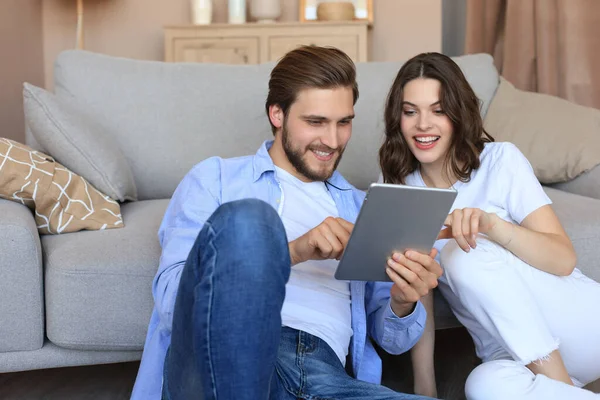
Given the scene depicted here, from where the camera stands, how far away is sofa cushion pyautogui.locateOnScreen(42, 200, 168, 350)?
1.62 m

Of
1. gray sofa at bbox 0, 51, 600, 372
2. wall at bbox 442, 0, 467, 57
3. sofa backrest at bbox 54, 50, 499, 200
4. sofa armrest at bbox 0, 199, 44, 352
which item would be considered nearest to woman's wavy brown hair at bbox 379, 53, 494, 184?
gray sofa at bbox 0, 51, 600, 372

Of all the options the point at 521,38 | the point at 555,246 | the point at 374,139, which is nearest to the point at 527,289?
the point at 555,246

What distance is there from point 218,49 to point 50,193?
2.64 m

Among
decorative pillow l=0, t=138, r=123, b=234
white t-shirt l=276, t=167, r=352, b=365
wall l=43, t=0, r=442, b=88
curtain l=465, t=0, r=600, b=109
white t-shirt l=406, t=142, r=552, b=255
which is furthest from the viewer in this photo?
wall l=43, t=0, r=442, b=88

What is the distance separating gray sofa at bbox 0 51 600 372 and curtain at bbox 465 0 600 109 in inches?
28.6

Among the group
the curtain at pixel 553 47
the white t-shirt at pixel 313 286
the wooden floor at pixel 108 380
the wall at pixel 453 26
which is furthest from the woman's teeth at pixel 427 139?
the wall at pixel 453 26

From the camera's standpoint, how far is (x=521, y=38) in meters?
3.36

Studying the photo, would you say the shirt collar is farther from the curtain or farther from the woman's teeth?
the curtain

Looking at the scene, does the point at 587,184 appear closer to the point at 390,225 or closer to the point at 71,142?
the point at 390,225

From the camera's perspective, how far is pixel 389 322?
146 centimetres

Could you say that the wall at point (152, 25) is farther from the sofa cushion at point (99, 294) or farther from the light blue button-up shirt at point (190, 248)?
the sofa cushion at point (99, 294)

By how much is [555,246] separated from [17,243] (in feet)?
3.71

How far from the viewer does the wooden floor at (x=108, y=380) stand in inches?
74.7

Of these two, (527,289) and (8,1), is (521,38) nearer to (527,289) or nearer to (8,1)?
(527,289)
